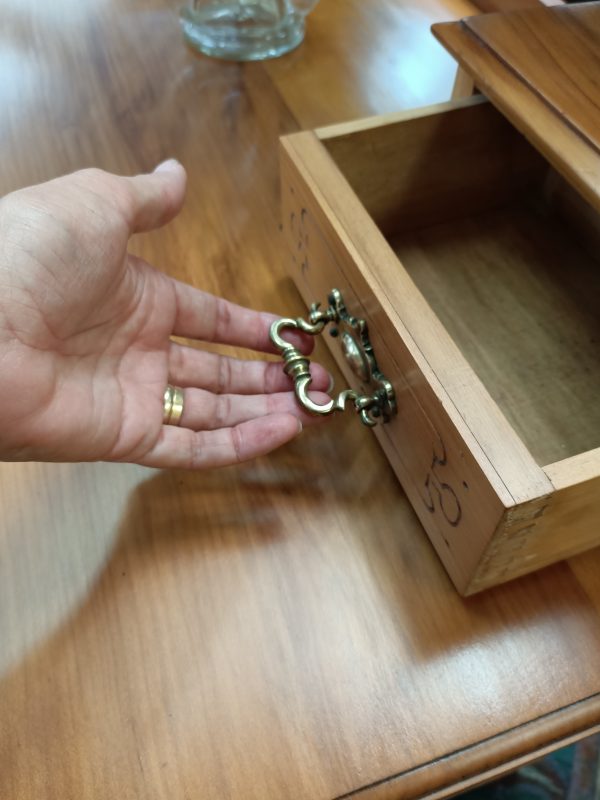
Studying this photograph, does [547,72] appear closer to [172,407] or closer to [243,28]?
[172,407]

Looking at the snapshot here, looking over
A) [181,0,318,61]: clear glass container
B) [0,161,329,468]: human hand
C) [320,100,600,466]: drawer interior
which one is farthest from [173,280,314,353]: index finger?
[181,0,318,61]: clear glass container

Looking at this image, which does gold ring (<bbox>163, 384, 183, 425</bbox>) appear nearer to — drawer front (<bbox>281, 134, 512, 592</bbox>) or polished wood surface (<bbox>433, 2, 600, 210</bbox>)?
drawer front (<bbox>281, 134, 512, 592</bbox>)

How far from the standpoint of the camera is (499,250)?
55 centimetres

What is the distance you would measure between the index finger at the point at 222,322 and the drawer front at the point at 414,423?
0.15 feet

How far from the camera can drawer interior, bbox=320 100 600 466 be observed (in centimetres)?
46

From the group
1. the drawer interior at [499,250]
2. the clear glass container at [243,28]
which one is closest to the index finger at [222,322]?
the drawer interior at [499,250]

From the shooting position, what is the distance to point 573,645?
1.20ft

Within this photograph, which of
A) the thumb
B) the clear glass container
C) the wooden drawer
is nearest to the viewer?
the wooden drawer

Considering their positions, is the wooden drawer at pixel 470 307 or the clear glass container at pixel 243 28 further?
the clear glass container at pixel 243 28

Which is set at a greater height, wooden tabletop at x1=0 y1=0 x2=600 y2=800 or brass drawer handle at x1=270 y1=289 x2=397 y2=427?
brass drawer handle at x1=270 y1=289 x2=397 y2=427

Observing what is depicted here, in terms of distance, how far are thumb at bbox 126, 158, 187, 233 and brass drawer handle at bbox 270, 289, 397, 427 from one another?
110 millimetres

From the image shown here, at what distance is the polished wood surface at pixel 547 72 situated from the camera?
0.38 m

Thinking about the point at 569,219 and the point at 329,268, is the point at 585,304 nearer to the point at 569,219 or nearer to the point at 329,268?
the point at 569,219

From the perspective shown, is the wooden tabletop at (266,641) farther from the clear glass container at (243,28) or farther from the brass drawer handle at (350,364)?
the clear glass container at (243,28)
